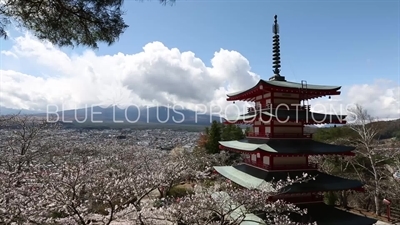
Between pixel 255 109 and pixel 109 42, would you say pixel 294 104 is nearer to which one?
pixel 255 109

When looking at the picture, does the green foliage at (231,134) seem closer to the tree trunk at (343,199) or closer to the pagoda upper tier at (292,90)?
the tree trunk at (343,199)

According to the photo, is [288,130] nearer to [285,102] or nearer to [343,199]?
[285,102]

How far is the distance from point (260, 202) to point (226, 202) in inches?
43.8

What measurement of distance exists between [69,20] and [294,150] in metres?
8.54

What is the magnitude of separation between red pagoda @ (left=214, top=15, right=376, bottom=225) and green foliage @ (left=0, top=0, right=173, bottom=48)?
6.68 m

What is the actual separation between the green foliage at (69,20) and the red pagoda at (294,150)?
6677 millimetres

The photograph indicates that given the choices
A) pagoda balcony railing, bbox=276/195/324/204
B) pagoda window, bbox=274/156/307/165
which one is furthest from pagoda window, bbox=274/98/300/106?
pagoda balcony railing, bbox=276/195/324/204

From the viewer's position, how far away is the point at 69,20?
16.3 ft

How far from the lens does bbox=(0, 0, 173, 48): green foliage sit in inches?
181

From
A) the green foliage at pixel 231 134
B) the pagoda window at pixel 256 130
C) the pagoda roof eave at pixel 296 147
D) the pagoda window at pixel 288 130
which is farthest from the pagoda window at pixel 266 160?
the green foliage at pixel 231 134

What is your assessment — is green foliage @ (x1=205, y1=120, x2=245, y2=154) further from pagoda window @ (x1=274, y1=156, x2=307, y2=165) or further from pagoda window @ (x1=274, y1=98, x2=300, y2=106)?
pagoda window @ (x1=274, y1=156, x2=307, y2=165)

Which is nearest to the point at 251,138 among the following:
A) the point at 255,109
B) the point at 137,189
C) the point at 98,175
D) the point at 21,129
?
the point at 255,109

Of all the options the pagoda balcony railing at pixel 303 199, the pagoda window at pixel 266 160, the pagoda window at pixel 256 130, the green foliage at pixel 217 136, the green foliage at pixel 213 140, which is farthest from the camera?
the green foliage at pixel 217 136

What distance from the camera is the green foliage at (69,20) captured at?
459 cm
